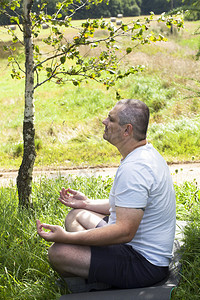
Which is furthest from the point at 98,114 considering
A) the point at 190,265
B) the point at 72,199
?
the point at 190,265

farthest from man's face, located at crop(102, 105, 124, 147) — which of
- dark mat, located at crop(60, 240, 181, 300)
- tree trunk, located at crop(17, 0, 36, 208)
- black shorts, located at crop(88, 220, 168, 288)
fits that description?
tree trunk, located at crop(17, 0, 36, 208)

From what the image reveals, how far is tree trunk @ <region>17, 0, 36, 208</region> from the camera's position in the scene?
3.99 metres

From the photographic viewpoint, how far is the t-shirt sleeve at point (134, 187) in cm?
228

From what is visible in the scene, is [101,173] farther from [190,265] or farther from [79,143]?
[190,265]

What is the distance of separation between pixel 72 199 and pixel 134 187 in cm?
117

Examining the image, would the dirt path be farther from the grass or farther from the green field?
the grass

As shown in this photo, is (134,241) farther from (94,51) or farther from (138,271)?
(94,51)

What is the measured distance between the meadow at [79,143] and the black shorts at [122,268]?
0.26 m

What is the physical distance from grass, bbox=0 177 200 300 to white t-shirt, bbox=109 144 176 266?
34cm

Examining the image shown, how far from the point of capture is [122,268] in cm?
249

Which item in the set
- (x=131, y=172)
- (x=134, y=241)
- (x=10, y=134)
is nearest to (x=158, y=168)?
(x=131, y=172)

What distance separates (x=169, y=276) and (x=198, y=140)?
18.1 feet

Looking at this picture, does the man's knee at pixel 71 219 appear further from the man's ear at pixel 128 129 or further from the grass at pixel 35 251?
the man's ear at pixel 128 129

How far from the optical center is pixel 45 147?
8758mm
